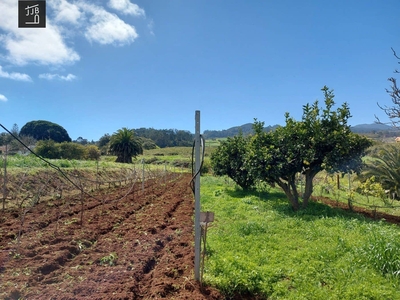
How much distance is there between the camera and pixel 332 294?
347 cm

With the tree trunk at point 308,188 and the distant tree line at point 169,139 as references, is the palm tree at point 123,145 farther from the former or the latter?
the distant tree line at point 169,139

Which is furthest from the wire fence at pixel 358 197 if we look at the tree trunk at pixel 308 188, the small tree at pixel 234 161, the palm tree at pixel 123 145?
the palm tree at pixel 123 145

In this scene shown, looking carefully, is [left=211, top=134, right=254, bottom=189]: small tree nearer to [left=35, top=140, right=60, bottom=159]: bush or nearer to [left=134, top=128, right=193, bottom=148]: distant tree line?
[left=35, top=140, right=60, bottom=159]: bush

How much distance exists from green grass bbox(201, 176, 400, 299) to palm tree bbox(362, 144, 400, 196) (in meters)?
6.36

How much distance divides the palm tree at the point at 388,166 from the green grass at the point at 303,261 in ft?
20.9

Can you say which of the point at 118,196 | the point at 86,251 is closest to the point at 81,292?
the point at 86,251

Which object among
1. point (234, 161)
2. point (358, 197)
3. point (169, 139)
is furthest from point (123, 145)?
point (169, 139)

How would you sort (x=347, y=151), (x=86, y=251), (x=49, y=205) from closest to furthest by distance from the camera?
(x=86, y=251)
(x=347, y=151)
(x=49, y=205)

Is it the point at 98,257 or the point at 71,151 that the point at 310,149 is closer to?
the point at 98,257

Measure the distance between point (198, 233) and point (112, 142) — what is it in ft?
132

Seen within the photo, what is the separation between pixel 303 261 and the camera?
175 inches

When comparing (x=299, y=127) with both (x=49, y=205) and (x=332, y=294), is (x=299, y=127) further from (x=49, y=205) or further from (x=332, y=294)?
(x=49, y=205)

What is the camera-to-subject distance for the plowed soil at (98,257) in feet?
11.9

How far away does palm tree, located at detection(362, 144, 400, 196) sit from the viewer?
1134 centimetres
